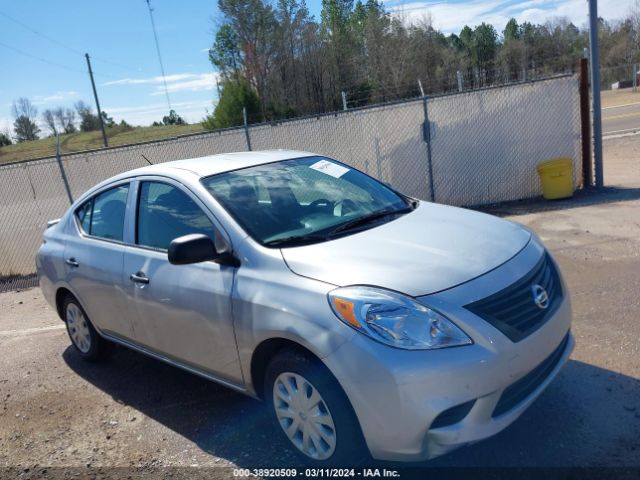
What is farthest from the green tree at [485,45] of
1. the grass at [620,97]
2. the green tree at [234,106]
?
the green tree at [234,106]

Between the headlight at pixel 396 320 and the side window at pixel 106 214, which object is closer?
the headlight at pixel 396 320

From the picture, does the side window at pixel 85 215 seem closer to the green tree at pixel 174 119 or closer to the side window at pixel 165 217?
the side window at pixel 165 217

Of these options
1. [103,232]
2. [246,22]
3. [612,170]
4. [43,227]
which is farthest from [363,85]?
[103,232]

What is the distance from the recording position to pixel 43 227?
9.83m

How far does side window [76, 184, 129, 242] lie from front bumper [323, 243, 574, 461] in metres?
2.37

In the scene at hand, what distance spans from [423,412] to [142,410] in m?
2.45

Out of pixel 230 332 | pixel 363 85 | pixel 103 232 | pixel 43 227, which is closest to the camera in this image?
pixel 230 332

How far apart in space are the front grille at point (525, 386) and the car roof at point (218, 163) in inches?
91.2

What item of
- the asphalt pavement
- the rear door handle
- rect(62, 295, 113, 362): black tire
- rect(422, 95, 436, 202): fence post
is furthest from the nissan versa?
the asphalt pavement

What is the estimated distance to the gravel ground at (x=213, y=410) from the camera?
324cm

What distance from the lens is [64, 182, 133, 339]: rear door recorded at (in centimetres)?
430

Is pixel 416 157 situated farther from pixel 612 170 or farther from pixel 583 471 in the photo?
pixel 583 471

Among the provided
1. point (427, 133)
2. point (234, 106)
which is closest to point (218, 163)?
point (427, 133)

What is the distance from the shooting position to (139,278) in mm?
3967
